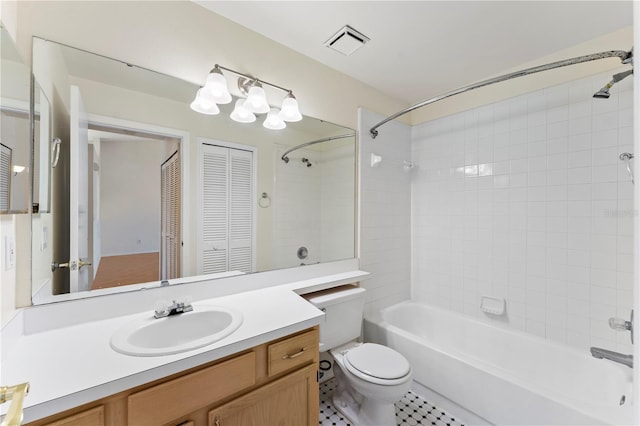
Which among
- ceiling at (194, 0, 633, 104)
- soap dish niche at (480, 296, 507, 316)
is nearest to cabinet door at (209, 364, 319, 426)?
soap dish niche at (480, 296, 507, 316)

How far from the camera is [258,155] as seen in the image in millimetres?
1672

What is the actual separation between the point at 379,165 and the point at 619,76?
1.47 meters

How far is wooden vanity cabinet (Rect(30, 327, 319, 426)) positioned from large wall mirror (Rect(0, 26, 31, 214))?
28.0 inches

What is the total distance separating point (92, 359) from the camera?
0.82 meters

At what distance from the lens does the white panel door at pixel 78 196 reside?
3.56ft

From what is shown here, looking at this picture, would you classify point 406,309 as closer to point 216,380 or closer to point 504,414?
point 504,414

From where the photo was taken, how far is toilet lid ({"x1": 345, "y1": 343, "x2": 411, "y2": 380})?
1.43 meters

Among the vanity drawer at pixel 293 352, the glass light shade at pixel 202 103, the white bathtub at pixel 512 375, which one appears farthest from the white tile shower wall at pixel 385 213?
the glass light shade at pixel 202 103

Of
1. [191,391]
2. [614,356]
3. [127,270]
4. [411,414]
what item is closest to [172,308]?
[127,270]

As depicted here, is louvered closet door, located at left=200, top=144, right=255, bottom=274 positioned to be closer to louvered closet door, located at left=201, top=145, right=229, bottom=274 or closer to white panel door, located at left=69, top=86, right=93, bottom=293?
louvered closet door, located at left=201, top=145, right=229, bottom=274

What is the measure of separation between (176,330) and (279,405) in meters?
0.56

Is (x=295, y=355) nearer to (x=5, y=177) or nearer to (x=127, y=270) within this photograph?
(x=127, y=270)

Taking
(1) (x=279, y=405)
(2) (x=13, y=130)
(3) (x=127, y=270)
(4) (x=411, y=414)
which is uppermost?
(2) (x=13, y=130)

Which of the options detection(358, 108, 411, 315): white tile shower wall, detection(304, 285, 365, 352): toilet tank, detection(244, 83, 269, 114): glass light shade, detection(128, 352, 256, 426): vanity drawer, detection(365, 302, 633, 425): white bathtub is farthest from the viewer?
detection(358, 108, 411, 315): white tile shower wall
